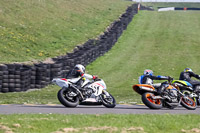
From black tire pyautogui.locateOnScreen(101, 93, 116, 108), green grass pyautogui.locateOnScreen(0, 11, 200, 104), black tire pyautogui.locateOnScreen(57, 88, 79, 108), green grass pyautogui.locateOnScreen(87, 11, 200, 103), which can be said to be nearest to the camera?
black tire pyautogui.locateOnScreen(57, 88, 79, 108)

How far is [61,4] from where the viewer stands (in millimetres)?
51125

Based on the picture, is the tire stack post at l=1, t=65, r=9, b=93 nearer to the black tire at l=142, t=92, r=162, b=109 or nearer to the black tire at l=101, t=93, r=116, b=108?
the black tire at l=101, t=93, r=116, b=108

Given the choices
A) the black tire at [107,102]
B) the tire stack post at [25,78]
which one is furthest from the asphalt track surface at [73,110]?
the tire stack post at [25,78]

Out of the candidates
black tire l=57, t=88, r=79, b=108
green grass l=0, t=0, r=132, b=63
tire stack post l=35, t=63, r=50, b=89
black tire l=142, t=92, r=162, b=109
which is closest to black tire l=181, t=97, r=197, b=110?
black tire l=142, t=92, r=162, b=109

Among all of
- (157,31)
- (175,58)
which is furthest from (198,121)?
(157,31)

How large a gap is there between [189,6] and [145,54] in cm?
8092

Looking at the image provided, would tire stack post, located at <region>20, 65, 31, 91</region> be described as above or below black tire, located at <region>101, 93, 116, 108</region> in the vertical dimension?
above

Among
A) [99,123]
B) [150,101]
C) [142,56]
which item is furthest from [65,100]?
[142,56]

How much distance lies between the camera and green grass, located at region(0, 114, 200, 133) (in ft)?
25.9

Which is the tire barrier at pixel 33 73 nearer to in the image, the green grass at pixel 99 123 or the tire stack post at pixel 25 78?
the tire stack post at pixel 25 78

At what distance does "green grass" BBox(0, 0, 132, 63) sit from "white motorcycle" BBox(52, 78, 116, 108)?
10692 mm

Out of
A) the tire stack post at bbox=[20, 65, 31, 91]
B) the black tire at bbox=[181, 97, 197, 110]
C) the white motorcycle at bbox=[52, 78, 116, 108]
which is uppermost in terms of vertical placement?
the tire stack post at bbox=[20, 65, 31, 91]

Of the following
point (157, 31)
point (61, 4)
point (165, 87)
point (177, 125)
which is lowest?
point (177, 125)

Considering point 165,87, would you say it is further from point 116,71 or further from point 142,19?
point 142,19
